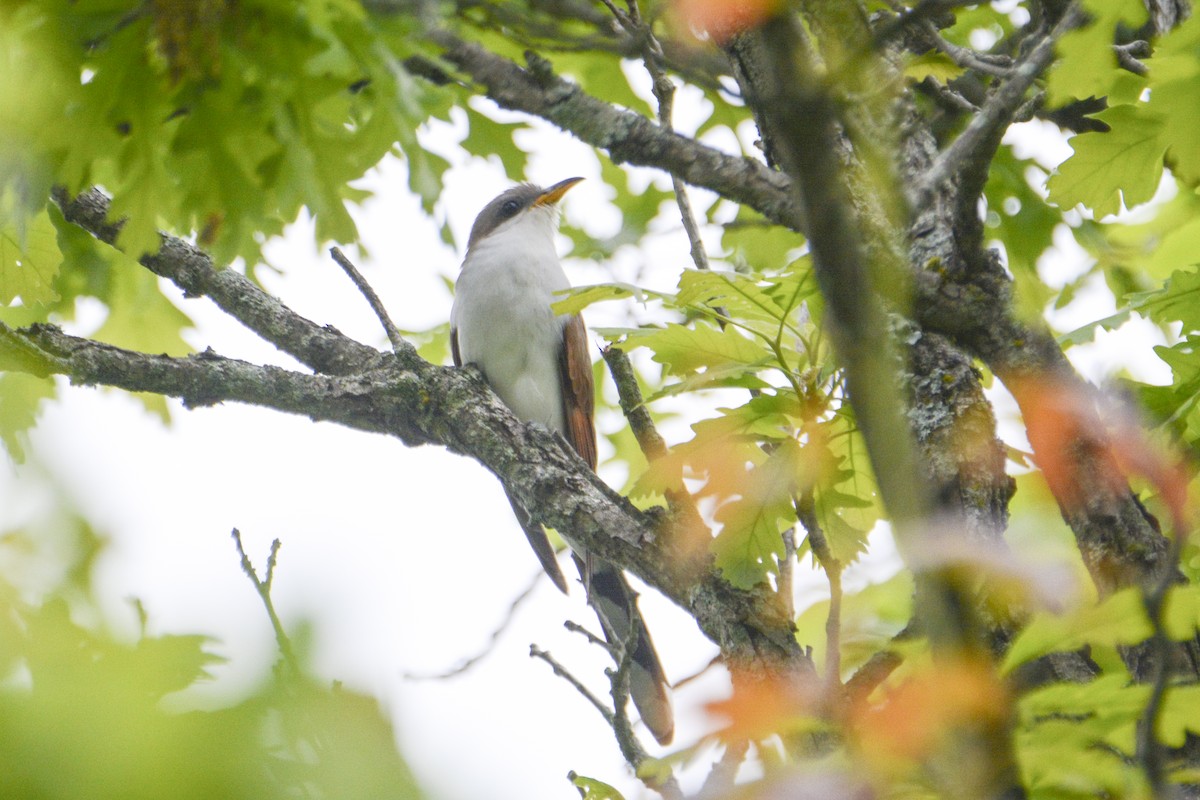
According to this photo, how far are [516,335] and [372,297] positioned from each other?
2478mm

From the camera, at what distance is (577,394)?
20.6ft

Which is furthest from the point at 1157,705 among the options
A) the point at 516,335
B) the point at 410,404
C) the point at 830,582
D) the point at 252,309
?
the point at 516,335

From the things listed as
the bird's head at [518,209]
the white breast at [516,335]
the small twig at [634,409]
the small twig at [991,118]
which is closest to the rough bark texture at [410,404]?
the small twig at [634,409]

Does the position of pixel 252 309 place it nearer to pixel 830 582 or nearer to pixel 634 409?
pixel 634 409

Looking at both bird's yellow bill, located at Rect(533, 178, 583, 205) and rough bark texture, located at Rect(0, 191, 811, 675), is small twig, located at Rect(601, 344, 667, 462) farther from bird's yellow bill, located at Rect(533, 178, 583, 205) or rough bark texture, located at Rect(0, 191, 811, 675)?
bird's yellow bill, located at Rect(533, 178, 583, 205)

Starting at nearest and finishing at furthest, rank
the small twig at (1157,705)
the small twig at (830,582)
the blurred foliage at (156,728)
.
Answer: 1. the blurred foliage at (156,728)
2. the small twig at (1157,705)
3. the small twig at (830,582)

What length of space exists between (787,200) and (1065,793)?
1203mm

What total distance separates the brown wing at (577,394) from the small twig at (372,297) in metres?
2.45

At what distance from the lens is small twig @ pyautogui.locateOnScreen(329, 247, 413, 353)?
12.4 ft

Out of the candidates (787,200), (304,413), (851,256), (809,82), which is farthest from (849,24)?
(304,413)

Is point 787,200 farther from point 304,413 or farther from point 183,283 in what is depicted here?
point 183,283

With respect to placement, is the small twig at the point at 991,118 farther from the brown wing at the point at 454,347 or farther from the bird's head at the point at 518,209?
the bird's head at the point at 518,209

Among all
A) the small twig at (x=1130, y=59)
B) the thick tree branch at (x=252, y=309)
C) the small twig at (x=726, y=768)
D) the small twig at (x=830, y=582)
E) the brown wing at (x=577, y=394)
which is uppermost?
the brown wing at (x=577, y=394)

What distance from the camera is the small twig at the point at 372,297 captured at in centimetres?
379
